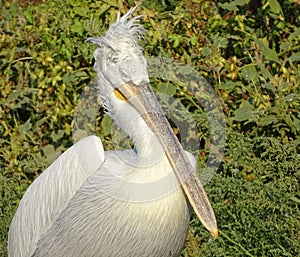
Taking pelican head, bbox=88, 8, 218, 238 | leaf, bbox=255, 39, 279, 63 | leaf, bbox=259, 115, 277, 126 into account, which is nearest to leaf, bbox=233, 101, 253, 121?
leaf, bbox=259, 115, 277, 126

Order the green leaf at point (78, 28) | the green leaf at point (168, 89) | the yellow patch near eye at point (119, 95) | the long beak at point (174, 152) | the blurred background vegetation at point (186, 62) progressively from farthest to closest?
the green leaf at point (78, 28) < the green leaf at point (168, 89) < the blurred background vegetation at point (186, 62) < the yellow patch near eye at point (119, 95) < the long beak at point (174, 152)

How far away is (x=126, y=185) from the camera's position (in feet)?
15.8

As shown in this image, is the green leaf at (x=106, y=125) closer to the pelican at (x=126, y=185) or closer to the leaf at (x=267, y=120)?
the leaf at (x=267, y=120)

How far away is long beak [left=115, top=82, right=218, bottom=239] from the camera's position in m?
4.77

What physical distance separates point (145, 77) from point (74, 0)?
8.02ft

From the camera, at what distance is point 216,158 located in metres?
6.41

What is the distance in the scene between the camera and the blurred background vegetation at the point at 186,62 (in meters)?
6.10

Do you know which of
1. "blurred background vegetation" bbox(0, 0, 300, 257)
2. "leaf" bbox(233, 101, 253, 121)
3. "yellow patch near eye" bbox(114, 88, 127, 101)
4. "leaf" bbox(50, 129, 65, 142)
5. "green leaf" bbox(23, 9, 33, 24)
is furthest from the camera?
"green leaf" bbox(23, 9, 33, 24)

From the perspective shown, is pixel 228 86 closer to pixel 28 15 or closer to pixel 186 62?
pixel 186 62

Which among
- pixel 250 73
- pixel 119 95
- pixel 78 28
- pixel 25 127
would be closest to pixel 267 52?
pixel 250 73

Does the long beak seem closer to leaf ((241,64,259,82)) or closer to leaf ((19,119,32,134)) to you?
leaf ((241,64,259,82))

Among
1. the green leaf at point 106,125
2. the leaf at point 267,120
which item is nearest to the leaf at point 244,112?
the leaf at point 267,120

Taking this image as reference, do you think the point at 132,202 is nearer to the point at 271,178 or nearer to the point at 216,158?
the point at 271,178

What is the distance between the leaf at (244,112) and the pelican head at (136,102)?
1.70m
